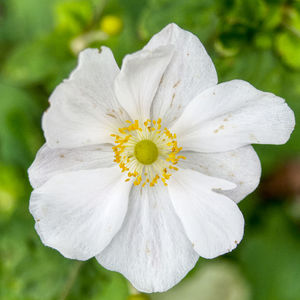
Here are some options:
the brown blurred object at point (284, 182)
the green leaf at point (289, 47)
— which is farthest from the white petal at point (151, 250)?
the brown blurred object at point (284, 182)

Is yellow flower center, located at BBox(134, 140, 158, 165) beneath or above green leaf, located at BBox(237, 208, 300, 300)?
above

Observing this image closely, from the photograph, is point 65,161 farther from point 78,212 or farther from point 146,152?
point 146,152

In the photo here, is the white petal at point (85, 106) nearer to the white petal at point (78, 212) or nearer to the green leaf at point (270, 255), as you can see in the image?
the white petal at point (78, 212)

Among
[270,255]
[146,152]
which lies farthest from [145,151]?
[270,255]

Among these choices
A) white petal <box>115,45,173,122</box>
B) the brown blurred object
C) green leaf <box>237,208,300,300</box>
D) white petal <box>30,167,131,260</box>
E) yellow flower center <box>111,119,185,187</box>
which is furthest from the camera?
the brown blurred object

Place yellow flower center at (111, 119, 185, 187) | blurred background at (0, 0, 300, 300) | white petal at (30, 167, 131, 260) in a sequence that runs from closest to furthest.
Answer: white petal at (30, 167, 131, 260) → yellow flower center at (111, 119, 185, 187) → blurred background at (0, 0, 300, 300)

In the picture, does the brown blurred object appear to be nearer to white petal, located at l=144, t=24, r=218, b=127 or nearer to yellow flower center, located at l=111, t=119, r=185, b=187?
yellow flower center, located at l=111, t=119, r=185, b=187

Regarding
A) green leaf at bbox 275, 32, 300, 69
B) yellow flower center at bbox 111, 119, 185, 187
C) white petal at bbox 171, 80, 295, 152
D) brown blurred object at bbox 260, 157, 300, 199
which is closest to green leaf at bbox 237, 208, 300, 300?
brown blurred object at bbox 260, 157, 300, 199
